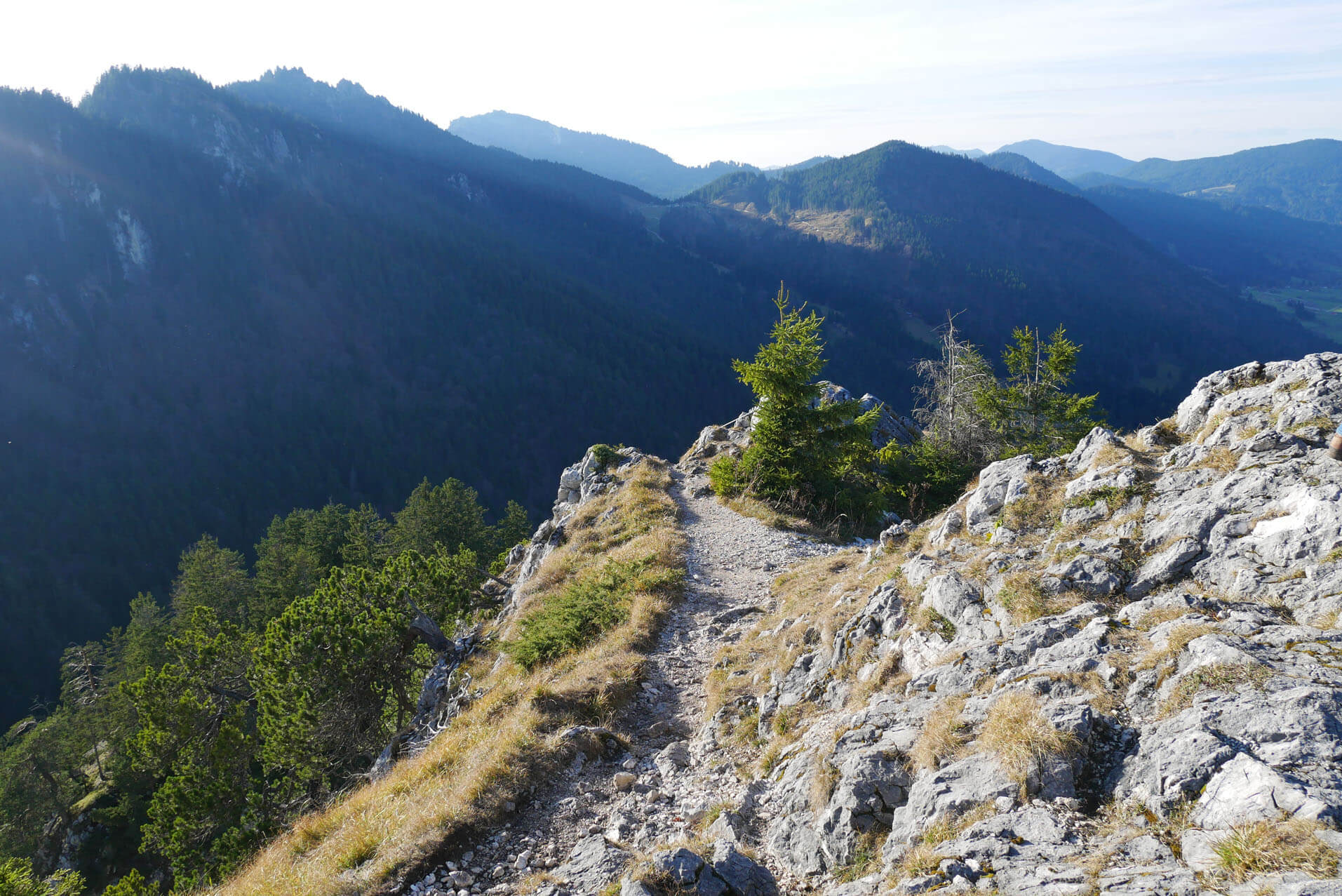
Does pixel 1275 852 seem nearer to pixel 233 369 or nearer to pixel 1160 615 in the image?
pixel 1160 615

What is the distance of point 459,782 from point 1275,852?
8.58 meters

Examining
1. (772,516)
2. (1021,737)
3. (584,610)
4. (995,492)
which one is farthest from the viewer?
(772,516)

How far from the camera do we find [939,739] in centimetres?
661

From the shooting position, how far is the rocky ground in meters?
4.79

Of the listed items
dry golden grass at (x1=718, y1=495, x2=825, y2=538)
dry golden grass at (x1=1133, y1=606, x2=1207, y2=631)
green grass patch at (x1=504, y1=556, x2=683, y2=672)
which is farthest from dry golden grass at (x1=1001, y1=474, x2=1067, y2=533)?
dry golden grass at (x1=718, y1=495, x2=825, y2=538)

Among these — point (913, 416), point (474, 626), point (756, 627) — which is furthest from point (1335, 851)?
Answer: point (913, 416)

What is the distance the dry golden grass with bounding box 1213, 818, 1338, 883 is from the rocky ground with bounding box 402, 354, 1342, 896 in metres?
0.01

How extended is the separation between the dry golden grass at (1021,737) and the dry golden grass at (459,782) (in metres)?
6.02

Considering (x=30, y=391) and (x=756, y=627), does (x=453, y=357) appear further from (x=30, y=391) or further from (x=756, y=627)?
(x=756, y=627)

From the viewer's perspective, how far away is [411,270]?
631 ft

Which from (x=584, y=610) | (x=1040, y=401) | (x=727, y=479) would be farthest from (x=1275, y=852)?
(x=1040, y=401)

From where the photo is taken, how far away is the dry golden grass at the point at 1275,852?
12.5 feet

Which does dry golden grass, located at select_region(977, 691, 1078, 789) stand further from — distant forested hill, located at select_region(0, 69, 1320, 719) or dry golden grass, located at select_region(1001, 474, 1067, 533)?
distant forested hill, located at select_region(0, 69, 1320, 719)

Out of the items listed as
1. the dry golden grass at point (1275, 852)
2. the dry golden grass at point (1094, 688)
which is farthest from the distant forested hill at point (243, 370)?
the dry golden grass at point (1275, 852)
